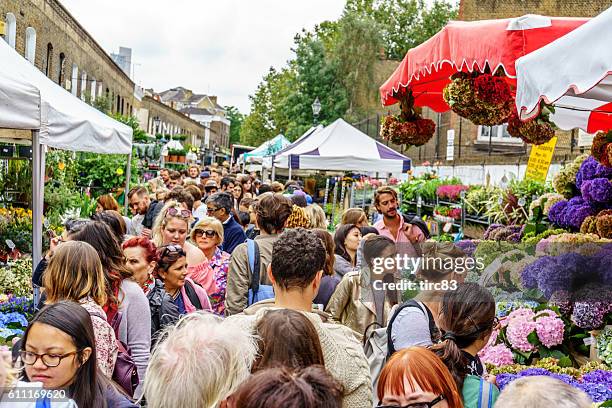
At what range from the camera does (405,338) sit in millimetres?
3346

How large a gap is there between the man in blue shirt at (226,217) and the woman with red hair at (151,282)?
2741 mm

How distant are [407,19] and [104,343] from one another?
174 ft

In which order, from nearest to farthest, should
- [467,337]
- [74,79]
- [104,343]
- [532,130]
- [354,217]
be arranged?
[467,337] < [104,343] < [532,130] < [354,217] < [74,79]

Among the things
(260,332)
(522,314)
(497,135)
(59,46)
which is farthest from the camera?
(59,46)

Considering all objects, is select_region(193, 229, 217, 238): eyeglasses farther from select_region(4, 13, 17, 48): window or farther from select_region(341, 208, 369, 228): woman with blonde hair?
select_region(4, 13, 17, 48): window

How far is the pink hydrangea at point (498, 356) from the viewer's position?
13.7ft

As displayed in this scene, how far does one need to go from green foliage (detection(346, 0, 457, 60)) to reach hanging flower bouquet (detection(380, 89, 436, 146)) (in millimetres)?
46777

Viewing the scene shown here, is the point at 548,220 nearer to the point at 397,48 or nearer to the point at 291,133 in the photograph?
the point at 291,133

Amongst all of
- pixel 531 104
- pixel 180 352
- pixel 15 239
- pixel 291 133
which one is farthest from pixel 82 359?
pixel 291 133

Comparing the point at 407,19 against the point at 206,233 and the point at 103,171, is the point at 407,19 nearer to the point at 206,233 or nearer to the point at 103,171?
the point at 103,171

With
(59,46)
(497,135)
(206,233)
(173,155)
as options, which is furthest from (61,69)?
(206,233)

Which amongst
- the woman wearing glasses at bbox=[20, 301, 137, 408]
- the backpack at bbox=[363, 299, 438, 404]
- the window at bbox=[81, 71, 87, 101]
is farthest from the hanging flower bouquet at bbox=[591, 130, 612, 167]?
the window at bbox=[81, 71, 87, 101]

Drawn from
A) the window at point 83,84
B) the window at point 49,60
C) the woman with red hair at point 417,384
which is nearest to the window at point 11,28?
the window at point 49,60

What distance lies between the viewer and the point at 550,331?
13.8 feet
